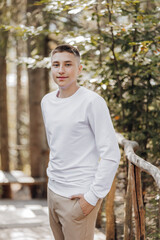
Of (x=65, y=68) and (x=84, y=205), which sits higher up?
(x=65, y=68)

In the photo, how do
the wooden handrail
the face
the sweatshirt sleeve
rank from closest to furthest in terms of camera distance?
the sweatshirt sleeve < the face < the wooden handrail

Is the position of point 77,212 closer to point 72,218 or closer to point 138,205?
point 72,218

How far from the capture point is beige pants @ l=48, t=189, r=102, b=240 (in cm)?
213

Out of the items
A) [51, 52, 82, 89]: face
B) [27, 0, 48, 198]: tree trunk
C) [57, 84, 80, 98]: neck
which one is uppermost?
[51, 52, 82, 89]: face

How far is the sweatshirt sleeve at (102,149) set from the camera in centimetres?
205

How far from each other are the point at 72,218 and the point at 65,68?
840 millimetres

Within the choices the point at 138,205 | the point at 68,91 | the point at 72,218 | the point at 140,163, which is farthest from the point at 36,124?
the point at 72,218

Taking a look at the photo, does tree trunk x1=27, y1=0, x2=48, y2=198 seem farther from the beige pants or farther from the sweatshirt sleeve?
the sweatshirt sleeve

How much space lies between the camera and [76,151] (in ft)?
6.97

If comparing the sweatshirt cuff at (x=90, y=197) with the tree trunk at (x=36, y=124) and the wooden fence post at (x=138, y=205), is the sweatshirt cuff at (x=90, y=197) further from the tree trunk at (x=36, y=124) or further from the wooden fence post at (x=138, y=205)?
the tree trunk at (x=36, y=124)

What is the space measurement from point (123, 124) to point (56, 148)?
2351 millimetres

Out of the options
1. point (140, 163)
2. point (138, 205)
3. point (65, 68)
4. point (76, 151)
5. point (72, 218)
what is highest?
point (65, 68)

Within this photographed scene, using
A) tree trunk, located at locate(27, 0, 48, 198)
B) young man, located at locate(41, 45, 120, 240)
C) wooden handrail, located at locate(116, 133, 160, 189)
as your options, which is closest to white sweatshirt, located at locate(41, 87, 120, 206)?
young man, located at locate(41, 45, 120, 240)

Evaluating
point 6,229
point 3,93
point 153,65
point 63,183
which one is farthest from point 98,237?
point 3,93
